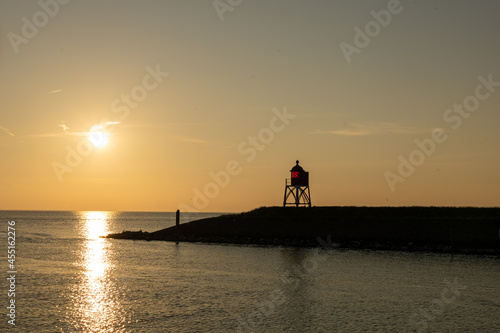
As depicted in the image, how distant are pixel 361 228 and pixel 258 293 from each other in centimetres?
3923

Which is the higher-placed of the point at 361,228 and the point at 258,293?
the point at 361,228

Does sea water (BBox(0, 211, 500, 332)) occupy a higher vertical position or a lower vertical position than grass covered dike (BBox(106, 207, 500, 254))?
A: lower

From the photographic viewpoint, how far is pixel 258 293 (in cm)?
3575

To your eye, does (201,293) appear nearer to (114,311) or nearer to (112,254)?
(114,311)

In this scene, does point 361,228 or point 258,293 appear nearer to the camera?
point 258,293

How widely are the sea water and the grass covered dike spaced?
560 cm

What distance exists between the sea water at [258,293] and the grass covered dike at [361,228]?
18.4ft

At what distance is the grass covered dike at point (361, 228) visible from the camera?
62.3 meters

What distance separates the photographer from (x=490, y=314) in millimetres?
28438

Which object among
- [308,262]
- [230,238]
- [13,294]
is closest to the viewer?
[13,294]

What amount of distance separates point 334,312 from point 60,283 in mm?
22785

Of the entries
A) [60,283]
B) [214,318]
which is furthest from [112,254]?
[214,318]

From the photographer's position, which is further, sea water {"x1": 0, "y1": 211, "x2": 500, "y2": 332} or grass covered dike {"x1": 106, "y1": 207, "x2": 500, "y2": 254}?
grass covered dike {"x1": 106, "y1": 207, "x2": 500, "y2": 254}

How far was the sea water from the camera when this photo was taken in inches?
1051
